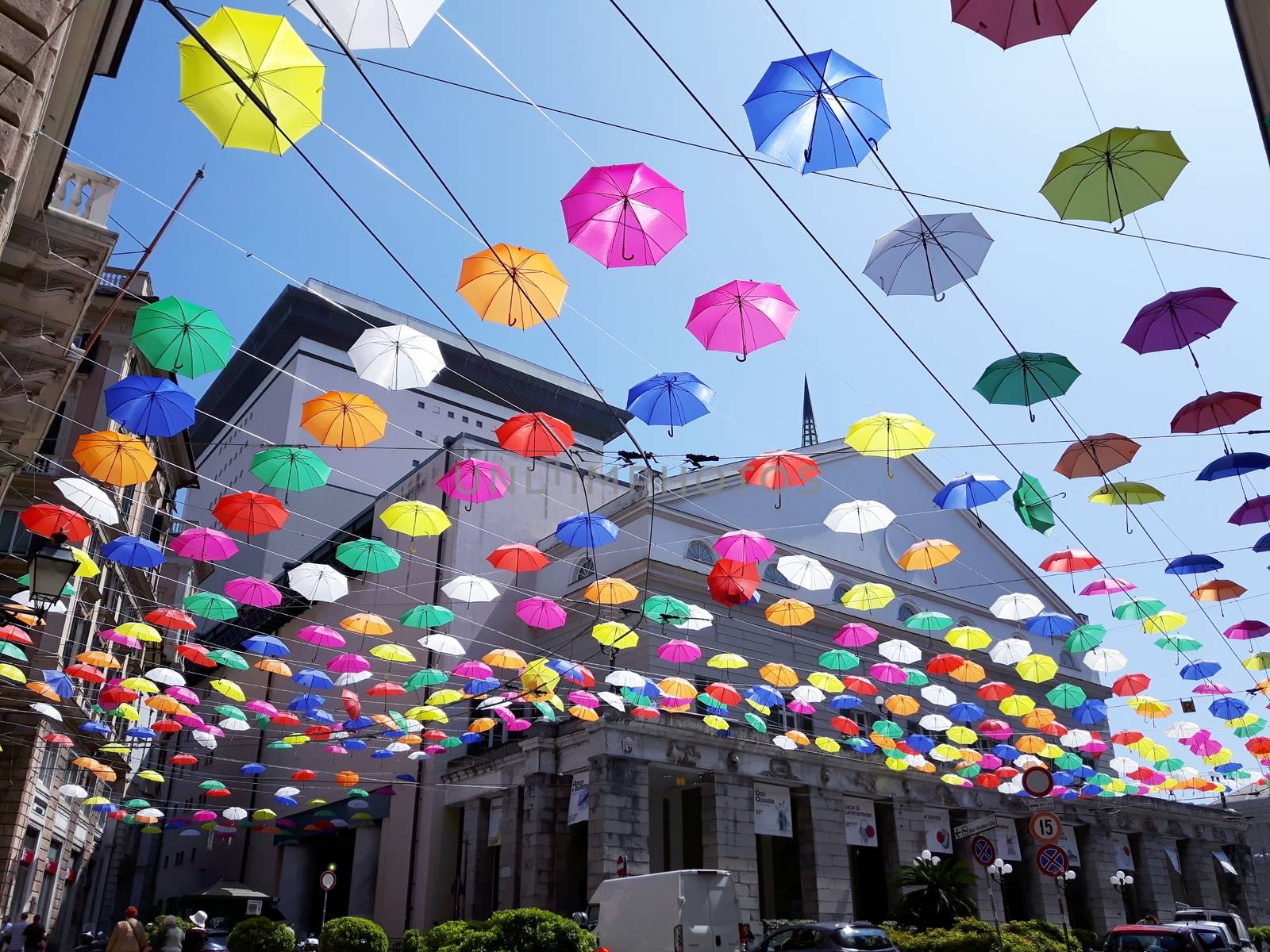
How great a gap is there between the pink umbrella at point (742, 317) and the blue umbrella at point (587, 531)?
639 cm

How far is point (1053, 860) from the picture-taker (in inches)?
502

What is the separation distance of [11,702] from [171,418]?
17.2 meters

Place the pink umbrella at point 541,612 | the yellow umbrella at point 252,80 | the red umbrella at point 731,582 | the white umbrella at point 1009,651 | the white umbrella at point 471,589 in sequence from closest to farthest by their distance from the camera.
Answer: the yellow umbrella at point 252,80 → the red umbrella at point 731,582 → the white umbrella at point 471,589 → the pink umbrella at point 541,612 → the white umbrella at point 1009,651

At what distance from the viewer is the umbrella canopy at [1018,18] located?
296 inches

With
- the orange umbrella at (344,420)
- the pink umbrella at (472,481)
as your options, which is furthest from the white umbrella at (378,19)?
the pink umbrella at (472,481)

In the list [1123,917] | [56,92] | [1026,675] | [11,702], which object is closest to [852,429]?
[56,92]

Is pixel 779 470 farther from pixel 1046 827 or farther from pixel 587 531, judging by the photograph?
pixel 1046 827

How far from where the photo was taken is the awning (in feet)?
133

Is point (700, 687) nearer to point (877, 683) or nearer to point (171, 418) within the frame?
point (877, 683)

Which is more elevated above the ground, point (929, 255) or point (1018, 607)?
point (929, 255)

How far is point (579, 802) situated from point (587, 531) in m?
10.4

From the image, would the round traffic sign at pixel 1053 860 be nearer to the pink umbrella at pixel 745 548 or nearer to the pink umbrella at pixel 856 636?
the pink umbrella at pixel 745 548

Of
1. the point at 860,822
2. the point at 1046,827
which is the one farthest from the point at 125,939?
the point at 860,822

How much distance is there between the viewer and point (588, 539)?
17.6 metres
